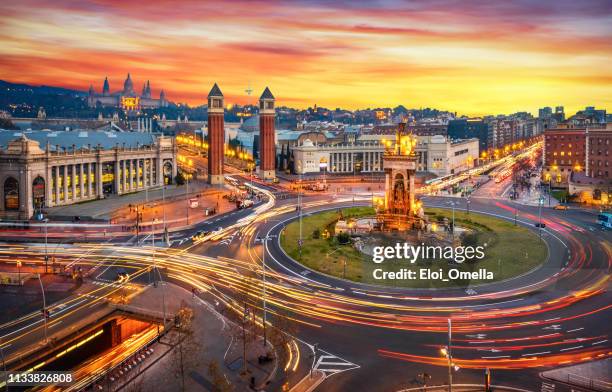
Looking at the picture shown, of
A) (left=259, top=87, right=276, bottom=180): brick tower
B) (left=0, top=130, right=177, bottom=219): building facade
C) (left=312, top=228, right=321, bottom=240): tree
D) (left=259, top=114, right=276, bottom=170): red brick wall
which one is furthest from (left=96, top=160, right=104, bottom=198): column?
(left=312, top=228, right=321, bottom=240): tree

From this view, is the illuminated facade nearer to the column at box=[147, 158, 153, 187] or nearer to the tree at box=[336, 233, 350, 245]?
the tree at box=[336, 233, 350, 245]

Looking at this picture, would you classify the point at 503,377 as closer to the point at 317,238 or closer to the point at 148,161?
the point at 317,238

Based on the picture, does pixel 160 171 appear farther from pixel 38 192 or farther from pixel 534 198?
pixel 534 198

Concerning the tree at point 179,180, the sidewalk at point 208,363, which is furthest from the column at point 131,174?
the sidewalk at point 208,363

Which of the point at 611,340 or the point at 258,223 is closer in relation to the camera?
the point at 611,340

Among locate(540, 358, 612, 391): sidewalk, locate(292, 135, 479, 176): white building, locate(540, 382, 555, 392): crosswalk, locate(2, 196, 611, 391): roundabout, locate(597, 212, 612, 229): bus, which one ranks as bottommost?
locate(540, 382, 555, 392): crosswalk

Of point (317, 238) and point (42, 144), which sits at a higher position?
point (42, 144)

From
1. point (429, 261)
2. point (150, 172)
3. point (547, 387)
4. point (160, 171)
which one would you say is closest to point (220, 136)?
point (160, 171)

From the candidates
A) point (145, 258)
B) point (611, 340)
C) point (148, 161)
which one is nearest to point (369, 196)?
point (148, 161)
